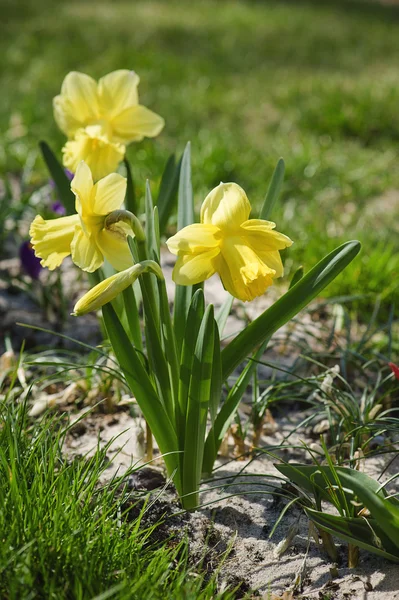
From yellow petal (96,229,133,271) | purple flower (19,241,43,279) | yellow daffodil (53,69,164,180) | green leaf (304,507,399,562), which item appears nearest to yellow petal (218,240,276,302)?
yellow petal (96,229,133,271)

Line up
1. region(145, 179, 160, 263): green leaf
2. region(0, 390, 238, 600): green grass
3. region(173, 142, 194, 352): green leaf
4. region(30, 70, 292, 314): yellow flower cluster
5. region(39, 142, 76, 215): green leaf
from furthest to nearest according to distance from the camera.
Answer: region(39, 142, 76, 215): green leaf
region(173, 142, 194, 352): green leaf
region(145, 179, 160, 263): green leaf
region(30, 70, 292, 314): yellow flower cluster
region(0, 390, 238, 600): green grass

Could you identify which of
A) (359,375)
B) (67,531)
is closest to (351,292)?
(359,375)

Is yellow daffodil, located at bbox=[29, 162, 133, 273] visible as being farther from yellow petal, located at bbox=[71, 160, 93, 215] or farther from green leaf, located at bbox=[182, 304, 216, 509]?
green leaf, located at bbox=[182, 304, 216, 509]

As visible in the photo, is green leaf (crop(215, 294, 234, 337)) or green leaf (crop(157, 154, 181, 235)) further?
green leaf (crop(157, 154, 181, 235))

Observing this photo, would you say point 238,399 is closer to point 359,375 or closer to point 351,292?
point 359,375

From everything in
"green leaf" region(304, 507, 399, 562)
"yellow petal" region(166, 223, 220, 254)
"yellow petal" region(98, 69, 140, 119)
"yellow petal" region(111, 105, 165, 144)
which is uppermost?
"yellow petal" region(98, 69, 140, 119)

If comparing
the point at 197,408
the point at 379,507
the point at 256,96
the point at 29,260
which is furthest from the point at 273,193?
the point at 256,96

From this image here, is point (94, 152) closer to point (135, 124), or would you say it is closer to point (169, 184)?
point (135, 124)
